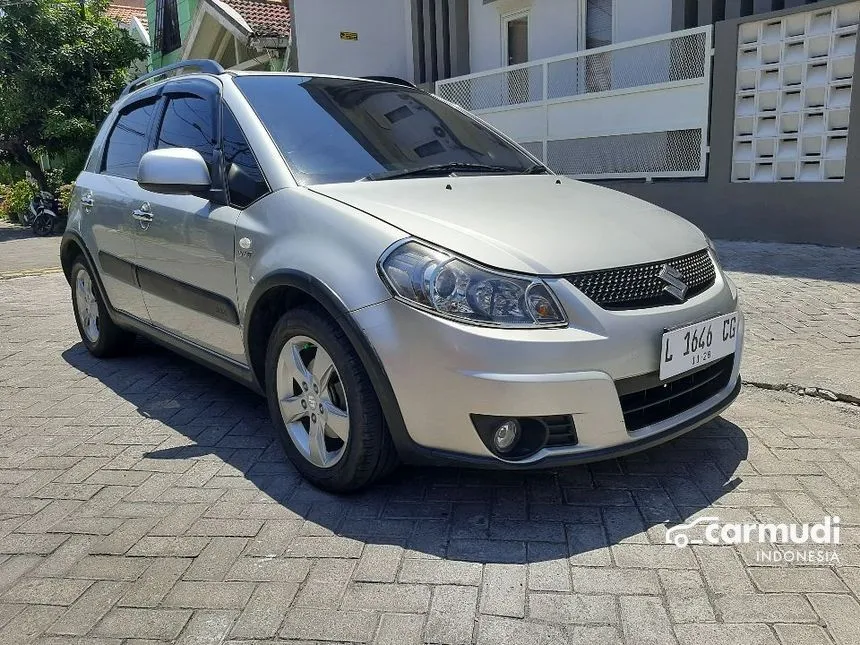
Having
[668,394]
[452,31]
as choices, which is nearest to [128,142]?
[668,394]

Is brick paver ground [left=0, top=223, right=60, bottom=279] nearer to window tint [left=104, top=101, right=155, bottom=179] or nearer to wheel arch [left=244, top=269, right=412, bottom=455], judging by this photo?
window tint [left=104, top=101, right=155, bottom=179]

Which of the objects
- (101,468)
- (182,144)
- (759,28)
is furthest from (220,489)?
(759,28)

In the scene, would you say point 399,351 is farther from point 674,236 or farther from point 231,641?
point 674,236

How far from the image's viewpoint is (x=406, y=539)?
2.55 meters

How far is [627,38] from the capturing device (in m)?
10.1

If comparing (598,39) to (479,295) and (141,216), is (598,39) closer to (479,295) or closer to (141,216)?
(141,216)

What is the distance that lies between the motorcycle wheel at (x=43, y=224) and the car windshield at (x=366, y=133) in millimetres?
13519

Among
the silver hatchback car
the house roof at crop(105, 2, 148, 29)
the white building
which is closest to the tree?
the white building

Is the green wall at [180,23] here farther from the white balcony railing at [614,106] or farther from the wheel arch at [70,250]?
the wheel arch at [70,250]

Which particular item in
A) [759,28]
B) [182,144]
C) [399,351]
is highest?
[759,28]

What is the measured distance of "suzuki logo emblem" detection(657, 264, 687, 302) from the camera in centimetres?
265

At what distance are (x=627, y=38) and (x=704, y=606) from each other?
956 centimetres

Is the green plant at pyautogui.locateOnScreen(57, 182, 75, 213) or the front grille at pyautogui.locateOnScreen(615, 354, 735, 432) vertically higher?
the green plant at pyautogui.locateOnScreen(57, 182, 75, 213)

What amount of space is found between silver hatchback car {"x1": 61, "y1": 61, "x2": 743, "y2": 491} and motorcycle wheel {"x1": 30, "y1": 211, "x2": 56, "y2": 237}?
1295cm
